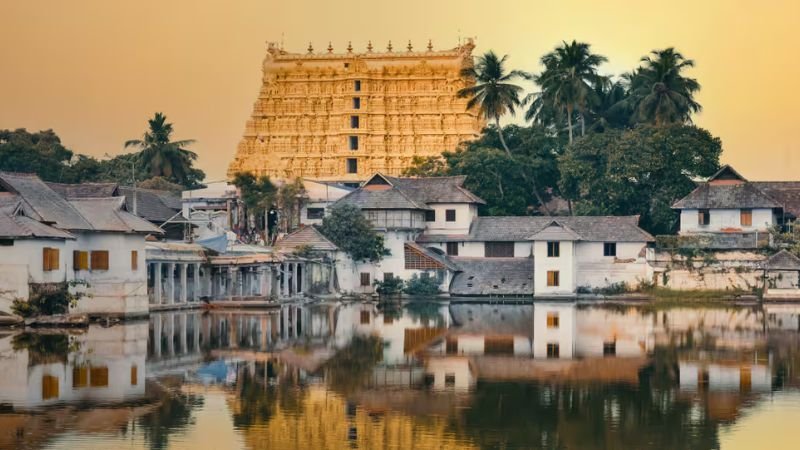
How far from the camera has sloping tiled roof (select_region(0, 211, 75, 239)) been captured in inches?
1500

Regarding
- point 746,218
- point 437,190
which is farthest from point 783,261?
point 437,190

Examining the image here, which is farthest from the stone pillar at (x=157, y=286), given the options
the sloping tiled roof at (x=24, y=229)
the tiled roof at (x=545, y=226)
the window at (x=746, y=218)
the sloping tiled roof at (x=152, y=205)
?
the window at (x=746, y=218)

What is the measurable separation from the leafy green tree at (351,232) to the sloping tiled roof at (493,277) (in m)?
4.50

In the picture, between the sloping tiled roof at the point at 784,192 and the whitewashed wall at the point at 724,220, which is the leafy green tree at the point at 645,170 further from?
the sloping tiled roof at the point at 784,192

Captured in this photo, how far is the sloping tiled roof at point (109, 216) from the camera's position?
141 ft

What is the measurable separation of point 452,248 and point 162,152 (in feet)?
88.5

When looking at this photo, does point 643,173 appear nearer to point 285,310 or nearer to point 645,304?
point 645,304

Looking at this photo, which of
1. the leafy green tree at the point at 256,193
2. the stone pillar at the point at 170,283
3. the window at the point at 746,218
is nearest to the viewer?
the stone pillar at the point at 170,283

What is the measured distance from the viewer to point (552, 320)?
154 ft

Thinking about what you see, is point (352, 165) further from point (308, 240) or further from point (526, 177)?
point (308, 240)

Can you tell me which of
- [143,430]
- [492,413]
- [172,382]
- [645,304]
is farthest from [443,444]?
[645,304]

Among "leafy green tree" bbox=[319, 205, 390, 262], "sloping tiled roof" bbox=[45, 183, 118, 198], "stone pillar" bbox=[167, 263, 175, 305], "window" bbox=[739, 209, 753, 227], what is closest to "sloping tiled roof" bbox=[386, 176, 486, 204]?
"leafy green tree" bbox=[319, 205, 390, 262]

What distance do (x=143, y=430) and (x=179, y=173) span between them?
6752 centimetres

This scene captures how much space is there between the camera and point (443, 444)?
1991cm
